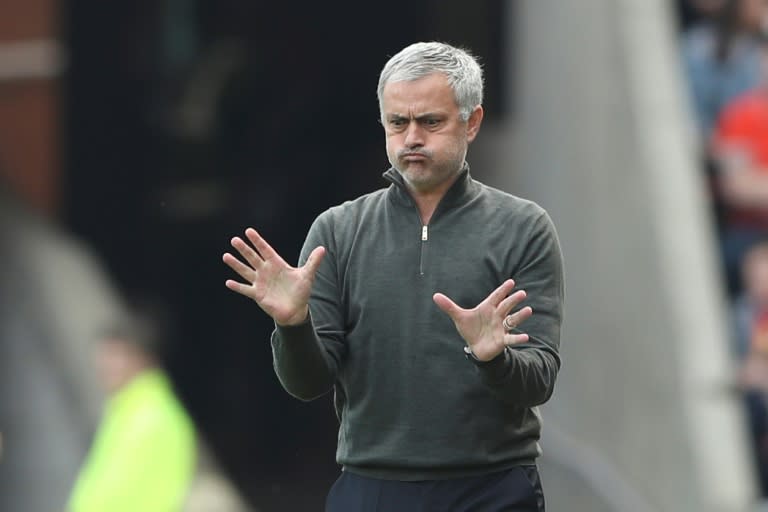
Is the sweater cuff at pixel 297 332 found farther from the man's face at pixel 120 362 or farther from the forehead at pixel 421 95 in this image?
the man's face at pixel 120 362

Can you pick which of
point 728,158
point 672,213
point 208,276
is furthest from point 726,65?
point 208,276

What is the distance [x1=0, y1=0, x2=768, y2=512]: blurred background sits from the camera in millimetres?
9305

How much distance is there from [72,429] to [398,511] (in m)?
11.6

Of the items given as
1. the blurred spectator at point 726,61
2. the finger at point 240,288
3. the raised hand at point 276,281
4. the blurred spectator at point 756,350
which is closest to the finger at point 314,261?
the raised hand at point 276,281

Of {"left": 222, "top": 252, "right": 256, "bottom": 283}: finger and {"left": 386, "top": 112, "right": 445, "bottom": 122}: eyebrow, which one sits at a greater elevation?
{"left": 386, "top": 112, "right": 445, "bottom": 122}: eyebrow

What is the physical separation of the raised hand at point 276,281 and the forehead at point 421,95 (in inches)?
11.8

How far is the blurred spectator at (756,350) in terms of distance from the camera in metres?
8.89

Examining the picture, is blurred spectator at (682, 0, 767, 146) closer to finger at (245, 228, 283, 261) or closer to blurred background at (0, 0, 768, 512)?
blurred background at (0, 0, 768, 512)

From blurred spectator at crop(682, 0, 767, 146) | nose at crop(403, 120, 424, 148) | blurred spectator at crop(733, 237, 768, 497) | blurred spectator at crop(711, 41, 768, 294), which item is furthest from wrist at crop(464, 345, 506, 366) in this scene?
blurred spectator at crop(682, 0, 767, 146)

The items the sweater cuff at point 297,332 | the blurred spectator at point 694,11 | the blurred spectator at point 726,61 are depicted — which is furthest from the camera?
the blurred spectator at point 694,11

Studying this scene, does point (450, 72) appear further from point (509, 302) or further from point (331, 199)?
point (331, 199)

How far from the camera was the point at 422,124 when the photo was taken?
282cm

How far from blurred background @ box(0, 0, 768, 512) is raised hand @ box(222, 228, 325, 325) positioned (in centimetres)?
584

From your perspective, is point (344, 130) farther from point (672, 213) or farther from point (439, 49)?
point (439, 49)
